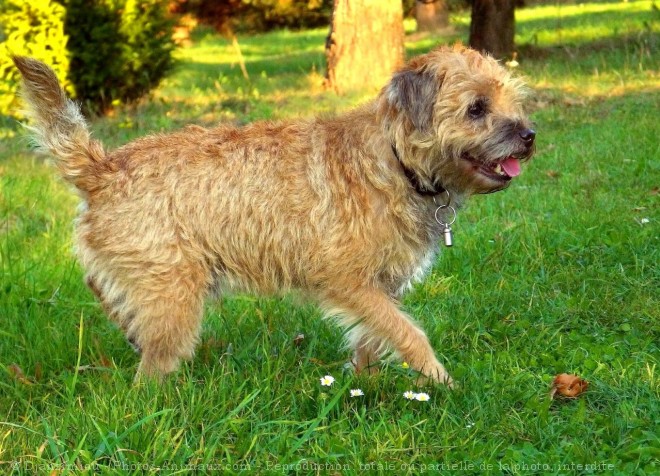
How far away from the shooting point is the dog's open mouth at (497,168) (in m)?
4.20

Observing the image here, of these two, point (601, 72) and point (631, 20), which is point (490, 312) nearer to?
point (601, 72)

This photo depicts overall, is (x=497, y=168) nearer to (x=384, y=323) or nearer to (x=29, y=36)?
(x=384, y=323)

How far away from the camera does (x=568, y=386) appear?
388cm

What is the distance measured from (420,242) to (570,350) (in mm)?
967

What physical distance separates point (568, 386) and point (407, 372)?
2.39 ft

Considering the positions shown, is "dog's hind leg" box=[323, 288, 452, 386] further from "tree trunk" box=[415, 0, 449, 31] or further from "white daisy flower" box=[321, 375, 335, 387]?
"tree trunk" box=[415, 0, 449, 31]

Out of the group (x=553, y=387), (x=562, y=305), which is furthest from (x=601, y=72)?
(x=553, y=387)

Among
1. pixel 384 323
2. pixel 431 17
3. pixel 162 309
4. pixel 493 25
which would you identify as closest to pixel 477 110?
pixel 384 323

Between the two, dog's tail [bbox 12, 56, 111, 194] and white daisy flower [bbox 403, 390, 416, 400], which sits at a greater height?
dog's tail [bbox 12, 56, 111, 194]

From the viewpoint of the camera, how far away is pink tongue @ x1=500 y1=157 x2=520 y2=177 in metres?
4.21

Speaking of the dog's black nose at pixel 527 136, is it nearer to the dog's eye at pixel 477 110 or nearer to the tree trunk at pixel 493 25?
the dog's eye at pixel 477 110

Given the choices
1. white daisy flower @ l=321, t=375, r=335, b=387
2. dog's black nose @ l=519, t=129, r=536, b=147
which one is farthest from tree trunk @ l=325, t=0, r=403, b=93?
white daisy flower @ l=321, t=375, r=335, b=387

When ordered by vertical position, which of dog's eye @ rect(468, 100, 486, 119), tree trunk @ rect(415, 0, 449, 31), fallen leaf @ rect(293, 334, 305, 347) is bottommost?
tree trunk @ rect(415, 0, 449, 31)

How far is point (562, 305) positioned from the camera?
4.88 m
